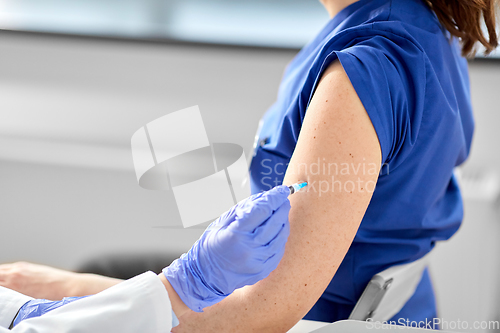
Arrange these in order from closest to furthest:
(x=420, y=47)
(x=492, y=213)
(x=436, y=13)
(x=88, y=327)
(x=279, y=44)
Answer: (x=88, y=327)
(x=420, y=47)
(x=436, y=13)
(x=492, y=213)
(x=279, y=44)

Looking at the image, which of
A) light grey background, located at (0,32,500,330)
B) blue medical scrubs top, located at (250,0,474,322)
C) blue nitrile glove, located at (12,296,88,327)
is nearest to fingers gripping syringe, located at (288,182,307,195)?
blue medical scrubs top, located at (250,0,474,322)

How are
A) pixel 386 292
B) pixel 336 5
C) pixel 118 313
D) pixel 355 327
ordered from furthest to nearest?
pixel 336 5 < pixel 386 292 < pixel 355 327 < pixel 118 313

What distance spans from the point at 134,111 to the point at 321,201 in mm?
1405

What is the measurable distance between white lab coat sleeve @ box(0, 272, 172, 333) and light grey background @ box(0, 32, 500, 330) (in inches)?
48.0

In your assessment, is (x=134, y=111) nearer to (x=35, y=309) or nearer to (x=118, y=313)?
(x=35, y=309)

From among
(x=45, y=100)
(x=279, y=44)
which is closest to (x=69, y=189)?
(x=45, y=100)

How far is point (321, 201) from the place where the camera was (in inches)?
27.1

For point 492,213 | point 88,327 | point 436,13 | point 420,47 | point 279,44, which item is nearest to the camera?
point 88,327

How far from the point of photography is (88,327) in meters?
0.61

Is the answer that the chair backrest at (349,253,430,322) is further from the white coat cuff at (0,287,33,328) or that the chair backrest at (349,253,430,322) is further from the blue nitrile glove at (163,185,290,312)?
the white coat cuff at (0,287,33,328)

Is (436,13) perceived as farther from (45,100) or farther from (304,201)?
(45,100)

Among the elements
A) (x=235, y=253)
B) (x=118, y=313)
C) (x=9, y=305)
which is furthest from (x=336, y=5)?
(x=9, y=305)

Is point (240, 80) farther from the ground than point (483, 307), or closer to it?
farther from the ground

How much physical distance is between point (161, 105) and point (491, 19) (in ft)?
4.52
